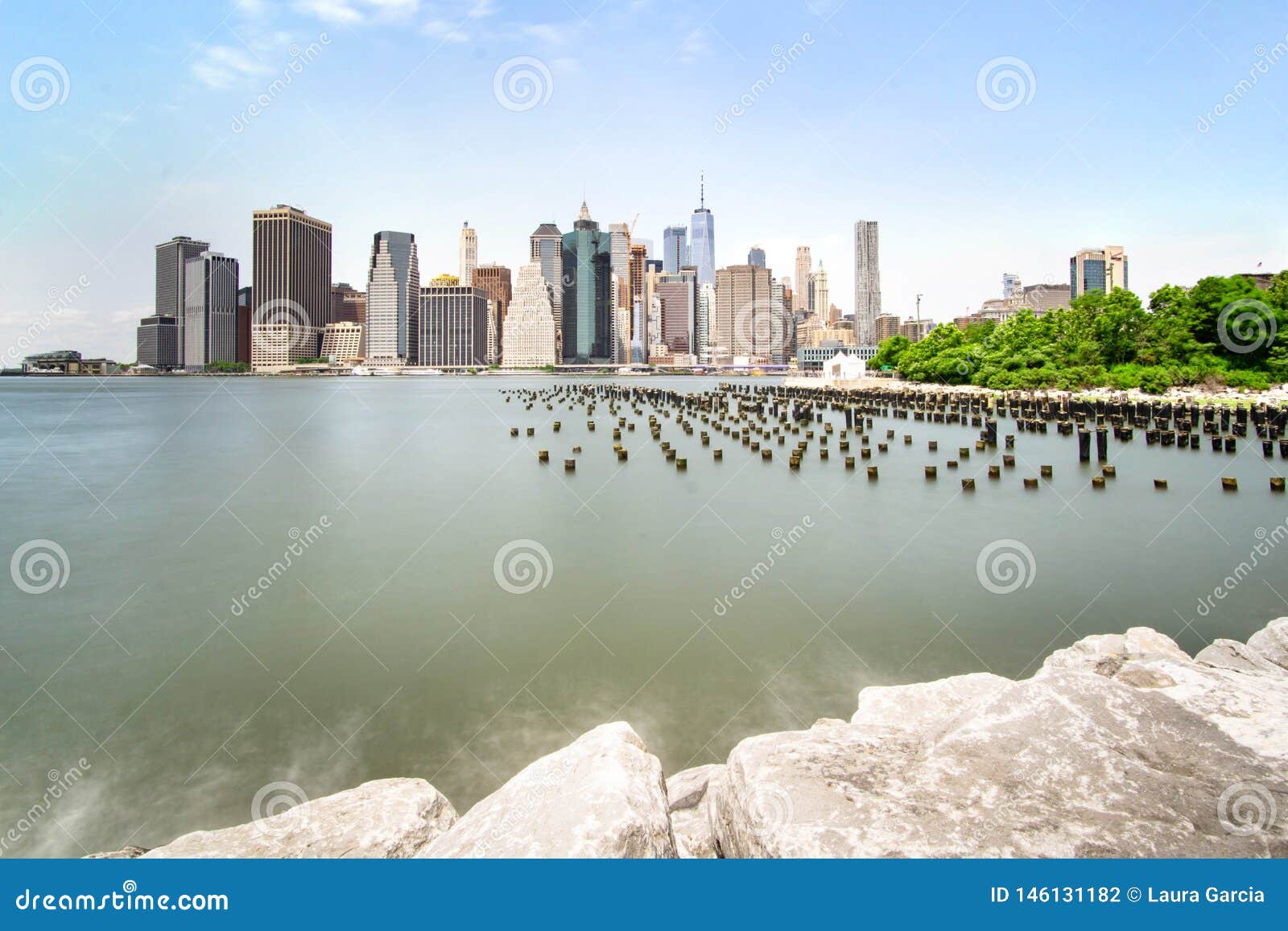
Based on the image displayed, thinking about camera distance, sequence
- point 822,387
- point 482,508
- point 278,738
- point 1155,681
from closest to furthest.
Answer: point 1155,681 < point 278,738 < point 482,508 < point 822,387

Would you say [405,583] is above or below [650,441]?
below

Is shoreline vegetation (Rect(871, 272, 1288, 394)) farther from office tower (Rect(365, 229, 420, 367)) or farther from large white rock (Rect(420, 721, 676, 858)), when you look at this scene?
office tower (Rect(365, 229, 420, 367))

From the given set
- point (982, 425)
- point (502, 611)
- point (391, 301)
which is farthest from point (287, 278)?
point (502, 611)

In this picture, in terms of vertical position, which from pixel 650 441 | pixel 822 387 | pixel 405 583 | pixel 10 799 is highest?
pixel 822 387

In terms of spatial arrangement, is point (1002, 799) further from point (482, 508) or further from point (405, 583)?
point (482, 508)

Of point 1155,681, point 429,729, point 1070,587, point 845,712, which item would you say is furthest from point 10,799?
point 1070,587

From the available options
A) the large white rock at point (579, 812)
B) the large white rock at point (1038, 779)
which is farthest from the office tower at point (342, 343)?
the large white rock at point (1038, 779)
